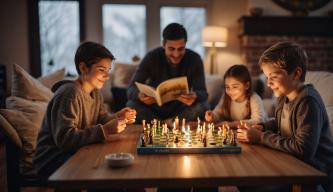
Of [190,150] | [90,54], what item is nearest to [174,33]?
[90,54]

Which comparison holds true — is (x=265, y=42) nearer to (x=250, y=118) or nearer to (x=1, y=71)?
(x=250, y=118)

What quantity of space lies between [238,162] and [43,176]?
0.87m

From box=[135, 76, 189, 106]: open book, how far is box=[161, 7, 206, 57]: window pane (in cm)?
325

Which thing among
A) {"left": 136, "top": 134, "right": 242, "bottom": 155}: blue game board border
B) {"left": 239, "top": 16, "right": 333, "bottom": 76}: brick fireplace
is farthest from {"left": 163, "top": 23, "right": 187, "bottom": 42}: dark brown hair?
{"left": 239, "top": 16, "right": 333, "bottom": 76}: brick fireplace

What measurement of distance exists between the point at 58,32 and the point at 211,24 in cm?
221

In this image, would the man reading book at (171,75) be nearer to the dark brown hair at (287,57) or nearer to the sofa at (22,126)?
the sofa at (22,126)

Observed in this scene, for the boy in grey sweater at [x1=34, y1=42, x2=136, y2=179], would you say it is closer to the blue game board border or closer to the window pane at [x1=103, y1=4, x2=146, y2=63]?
the blue game board border

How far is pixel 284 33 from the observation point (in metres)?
4.82

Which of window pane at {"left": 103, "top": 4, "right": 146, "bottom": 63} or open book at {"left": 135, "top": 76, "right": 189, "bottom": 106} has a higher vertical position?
window pane at {"left": 103, "top": 4, "right": 146, "bottom": 63}

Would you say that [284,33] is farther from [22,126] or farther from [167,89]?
[22,126]

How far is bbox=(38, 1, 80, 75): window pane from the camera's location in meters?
Answer: 4.98

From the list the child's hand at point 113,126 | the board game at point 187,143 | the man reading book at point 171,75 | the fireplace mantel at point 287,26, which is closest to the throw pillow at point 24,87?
the man reading book at point 171,75

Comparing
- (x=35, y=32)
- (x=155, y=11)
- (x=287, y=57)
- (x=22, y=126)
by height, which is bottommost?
(x=22, y=126)

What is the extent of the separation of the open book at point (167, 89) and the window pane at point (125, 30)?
3146mm
